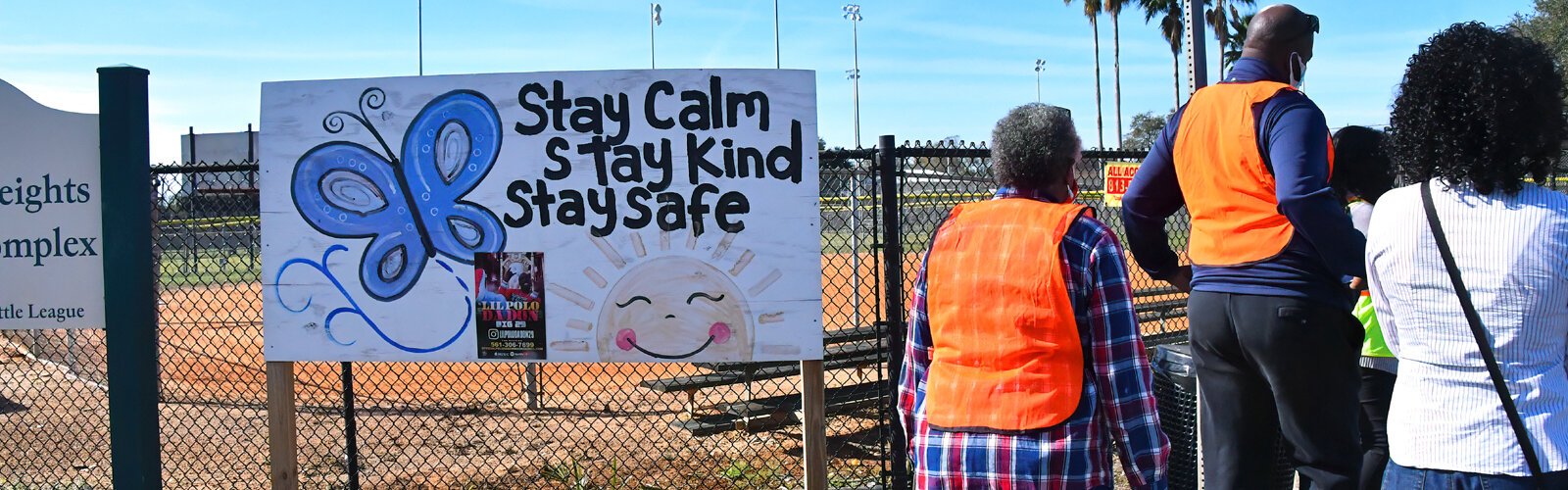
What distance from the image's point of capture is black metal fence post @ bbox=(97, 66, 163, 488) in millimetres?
4098

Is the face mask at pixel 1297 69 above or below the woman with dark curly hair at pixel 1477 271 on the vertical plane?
above

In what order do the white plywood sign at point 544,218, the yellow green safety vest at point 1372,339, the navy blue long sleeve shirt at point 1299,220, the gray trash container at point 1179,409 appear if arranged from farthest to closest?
the white plywood sign at point 544,218 < the gray trash container at point 1179,409 < the yellow green safety vest at point 1372,339 < the navy blue long sleeve shirt at point 1299,220

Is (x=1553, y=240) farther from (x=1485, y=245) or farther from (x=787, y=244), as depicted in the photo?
(x=787, y=244)

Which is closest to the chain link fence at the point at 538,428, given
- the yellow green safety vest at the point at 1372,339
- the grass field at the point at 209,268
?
the grass field at the point at 209,268

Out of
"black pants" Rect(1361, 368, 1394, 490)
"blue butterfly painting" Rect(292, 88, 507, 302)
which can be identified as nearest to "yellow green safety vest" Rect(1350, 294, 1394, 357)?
"black pants" Rect(1361, 368, 1394, 490)

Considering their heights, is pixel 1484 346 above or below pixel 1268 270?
below

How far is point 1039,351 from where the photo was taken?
227cm

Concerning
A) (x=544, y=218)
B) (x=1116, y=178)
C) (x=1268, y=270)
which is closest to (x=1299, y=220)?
(x=1268, y=270)

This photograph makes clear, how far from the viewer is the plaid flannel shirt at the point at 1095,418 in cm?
228

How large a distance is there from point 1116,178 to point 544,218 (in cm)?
432

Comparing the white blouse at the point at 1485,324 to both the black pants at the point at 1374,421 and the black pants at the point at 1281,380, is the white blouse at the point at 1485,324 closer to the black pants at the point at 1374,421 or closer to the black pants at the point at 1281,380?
the black pants at the point at 1281,380

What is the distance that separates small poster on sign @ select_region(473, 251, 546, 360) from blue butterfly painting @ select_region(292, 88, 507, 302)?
0.07m

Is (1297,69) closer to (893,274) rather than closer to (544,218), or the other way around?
(893,274)

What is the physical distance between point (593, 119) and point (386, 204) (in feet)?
2.91
